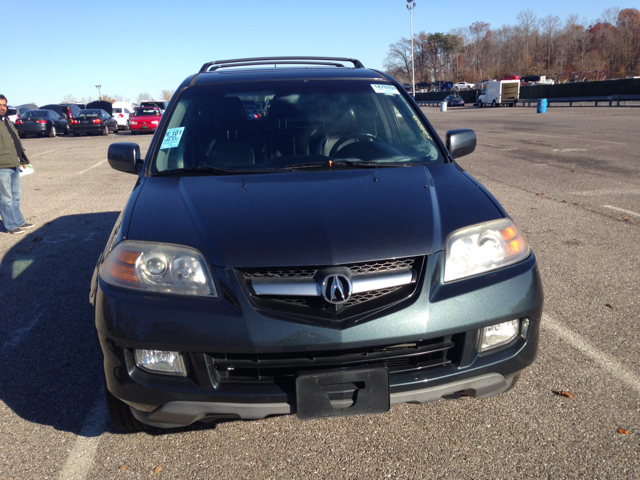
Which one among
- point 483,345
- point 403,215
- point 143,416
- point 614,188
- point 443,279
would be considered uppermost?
point 403,215

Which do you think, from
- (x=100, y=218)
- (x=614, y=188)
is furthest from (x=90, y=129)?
(x=614, y=188)

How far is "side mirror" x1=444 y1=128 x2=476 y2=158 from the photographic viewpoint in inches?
150

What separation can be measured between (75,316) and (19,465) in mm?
1846

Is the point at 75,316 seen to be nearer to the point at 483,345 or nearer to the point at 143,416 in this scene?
the point at 143,416

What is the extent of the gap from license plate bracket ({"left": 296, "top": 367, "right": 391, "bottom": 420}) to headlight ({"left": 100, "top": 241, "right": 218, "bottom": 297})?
1.73ft

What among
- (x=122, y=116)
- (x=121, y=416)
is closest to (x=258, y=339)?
(x=121, y=416)

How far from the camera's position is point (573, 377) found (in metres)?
3.10

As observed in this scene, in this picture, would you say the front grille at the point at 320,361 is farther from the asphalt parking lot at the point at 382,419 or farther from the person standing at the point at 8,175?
the person standing at the point at 8,175

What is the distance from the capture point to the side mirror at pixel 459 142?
150 inches

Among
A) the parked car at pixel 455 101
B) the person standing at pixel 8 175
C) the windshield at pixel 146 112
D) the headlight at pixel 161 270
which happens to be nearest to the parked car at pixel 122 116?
the windshield at pixel 146 112

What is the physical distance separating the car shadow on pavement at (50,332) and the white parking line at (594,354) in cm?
271

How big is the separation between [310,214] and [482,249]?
783 millimetres

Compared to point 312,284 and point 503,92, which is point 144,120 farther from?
point 503,92

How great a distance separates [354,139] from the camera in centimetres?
361
